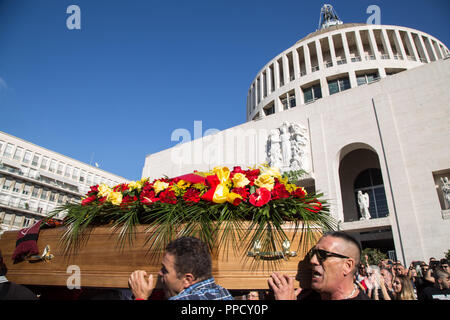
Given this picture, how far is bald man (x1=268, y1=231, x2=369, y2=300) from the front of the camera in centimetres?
152

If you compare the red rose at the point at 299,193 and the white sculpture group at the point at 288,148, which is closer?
the red rose at the point at 299,193

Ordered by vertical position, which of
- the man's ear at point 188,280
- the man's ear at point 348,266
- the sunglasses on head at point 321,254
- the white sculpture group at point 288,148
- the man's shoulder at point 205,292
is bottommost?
the man's shoulder at point 205,292

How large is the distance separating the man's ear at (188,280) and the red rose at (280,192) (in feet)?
2.29

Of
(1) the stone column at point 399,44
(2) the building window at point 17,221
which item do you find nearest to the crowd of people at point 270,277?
(1) the stone column at point 399,44

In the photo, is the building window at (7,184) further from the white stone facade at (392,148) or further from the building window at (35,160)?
the white stone facade at (392,148)

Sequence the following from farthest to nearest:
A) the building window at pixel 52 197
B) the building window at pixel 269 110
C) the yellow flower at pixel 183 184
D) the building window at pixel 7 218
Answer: the building window at pixel 52 197
the building window at pixel 7 218
the building window at pixel 269 110
the yellow flower at pixel 183 184

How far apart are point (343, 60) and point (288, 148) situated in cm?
1465

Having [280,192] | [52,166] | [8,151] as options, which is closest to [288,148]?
[280,192]

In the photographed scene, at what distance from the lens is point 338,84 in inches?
995

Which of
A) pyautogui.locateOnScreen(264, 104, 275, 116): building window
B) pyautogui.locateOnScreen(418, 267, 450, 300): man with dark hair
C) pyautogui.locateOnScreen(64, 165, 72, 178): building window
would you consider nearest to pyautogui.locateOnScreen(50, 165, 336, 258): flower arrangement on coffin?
pyautogui.locateOnScreen(418, 267, 450, 300): man with dark hair

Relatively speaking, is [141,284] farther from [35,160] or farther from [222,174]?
[35,160]

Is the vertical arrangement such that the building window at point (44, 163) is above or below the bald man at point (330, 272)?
above

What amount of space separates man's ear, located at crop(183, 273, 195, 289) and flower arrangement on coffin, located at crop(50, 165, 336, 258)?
8.1 inches

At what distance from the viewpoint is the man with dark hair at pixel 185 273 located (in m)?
1.53
